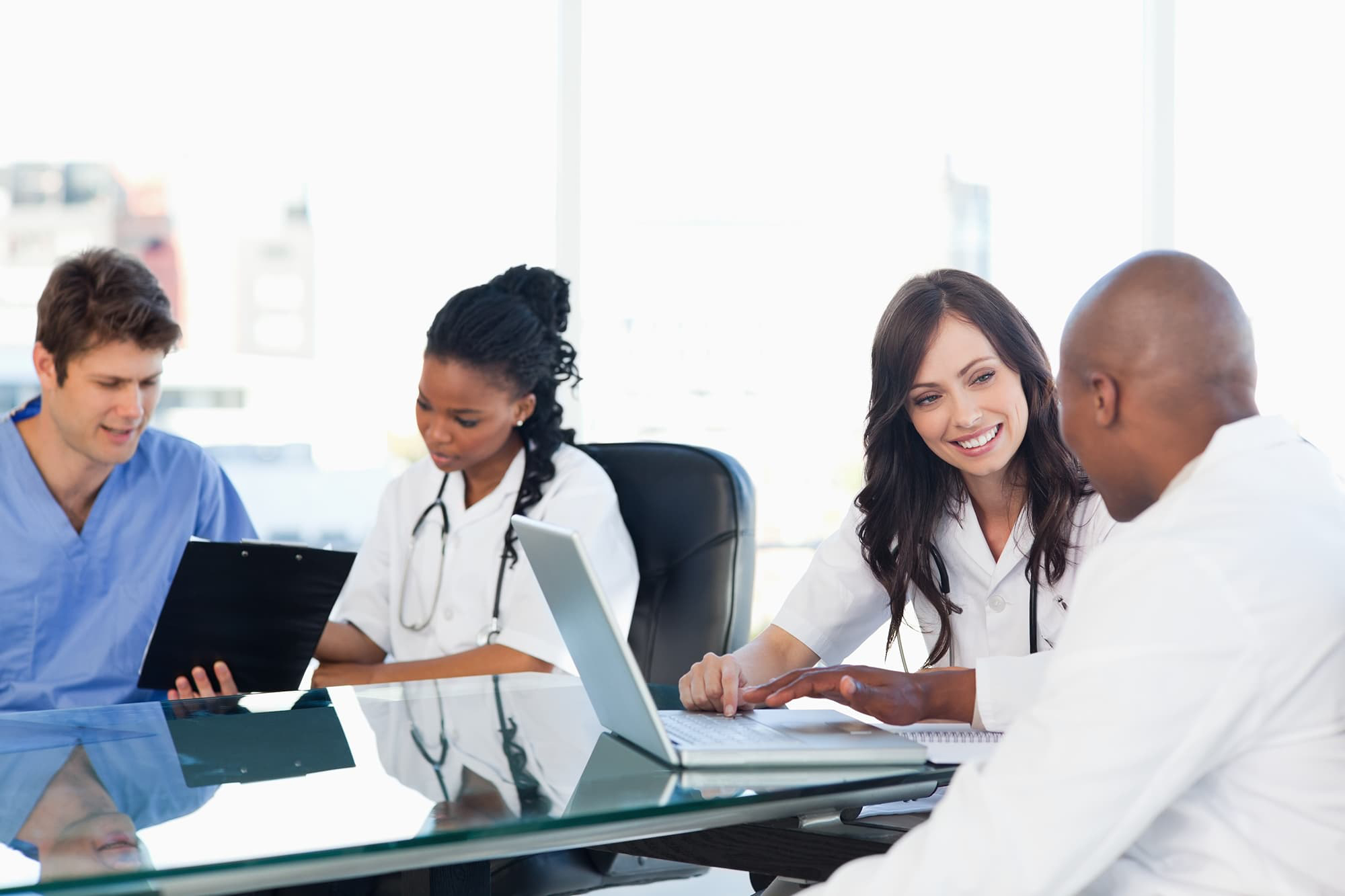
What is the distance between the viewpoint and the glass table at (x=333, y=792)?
88 cm

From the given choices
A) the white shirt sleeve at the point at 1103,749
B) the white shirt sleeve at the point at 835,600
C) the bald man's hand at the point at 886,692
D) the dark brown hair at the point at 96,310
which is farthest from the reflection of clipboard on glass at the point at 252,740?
the dark brown hair at the point at 96,310

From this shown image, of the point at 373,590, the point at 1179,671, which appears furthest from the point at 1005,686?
the point at 373,590

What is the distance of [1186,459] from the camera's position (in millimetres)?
1003

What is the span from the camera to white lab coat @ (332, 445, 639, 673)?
200 centimetres

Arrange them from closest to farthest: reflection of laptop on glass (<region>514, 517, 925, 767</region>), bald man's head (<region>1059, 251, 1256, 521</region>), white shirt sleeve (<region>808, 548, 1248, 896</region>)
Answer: white shirt sleeve (<region>808, 548, 1248, 896</region>) < bald man's head (<region>1059, 251, 1256, 521</region>) < reflection of laptop on glass (<region>514, 517, 925, 767</region>)

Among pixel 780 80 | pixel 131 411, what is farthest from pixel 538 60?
pixel 131 411

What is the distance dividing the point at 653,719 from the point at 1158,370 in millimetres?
518

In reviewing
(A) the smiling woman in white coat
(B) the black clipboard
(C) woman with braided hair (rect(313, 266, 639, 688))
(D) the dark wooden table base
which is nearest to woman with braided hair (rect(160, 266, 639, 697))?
(C) woman with braided hair (rect(313, 266, 639, 688))

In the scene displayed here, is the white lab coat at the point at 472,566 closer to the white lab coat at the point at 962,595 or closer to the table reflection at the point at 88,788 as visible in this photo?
the white lab coat at the point at 962,595

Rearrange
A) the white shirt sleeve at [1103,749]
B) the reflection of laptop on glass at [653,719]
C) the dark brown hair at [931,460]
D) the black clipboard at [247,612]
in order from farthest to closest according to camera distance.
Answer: the dark brown hair at [931,460] → the black clipboard at [247,612] → the reflection of laptop on glass at [653,719] → the white shirt sleeve at [1103,749]

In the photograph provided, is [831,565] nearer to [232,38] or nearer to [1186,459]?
[1186,459]

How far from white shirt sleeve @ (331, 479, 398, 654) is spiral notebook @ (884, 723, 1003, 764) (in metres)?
1.19

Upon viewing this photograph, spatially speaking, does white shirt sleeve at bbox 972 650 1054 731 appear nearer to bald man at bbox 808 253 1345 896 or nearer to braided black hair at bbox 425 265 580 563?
bald man at bbox 808 253 1345 896

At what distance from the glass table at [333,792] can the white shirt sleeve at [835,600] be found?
0.48m
